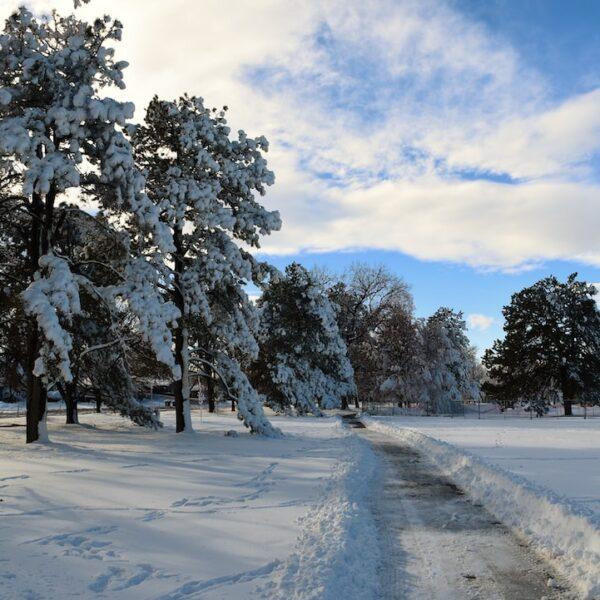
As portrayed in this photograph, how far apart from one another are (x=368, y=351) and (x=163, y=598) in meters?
51.6

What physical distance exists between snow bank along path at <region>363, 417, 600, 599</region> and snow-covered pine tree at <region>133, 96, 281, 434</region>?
35.2 ft

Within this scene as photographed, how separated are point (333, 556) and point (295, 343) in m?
36.6

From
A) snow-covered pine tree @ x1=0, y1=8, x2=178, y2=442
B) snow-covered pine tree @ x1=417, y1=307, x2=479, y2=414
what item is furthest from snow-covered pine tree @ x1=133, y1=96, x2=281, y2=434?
snow-covered pine tree @ x1=417, y1=307, x2=479, y2=414

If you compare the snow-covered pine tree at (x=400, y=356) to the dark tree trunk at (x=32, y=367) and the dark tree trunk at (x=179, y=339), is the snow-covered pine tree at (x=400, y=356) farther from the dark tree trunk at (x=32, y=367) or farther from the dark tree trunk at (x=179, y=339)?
the dark tree trunk at (x=32, y=367)

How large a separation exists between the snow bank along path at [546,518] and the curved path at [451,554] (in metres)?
0.20

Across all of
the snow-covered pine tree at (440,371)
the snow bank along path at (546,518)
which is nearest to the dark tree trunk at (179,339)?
the snow bank along path at (546,518)

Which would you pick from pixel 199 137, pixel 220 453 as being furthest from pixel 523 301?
pixel 220 453

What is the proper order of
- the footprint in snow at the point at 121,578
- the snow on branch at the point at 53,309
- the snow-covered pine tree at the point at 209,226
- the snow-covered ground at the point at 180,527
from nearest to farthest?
the footprint in snow at the point at 121,578
the snow-covered ground at the point at 180,527
the snow on branch at the point at 53,309
the snow-covered pine tree at the point at 209,226

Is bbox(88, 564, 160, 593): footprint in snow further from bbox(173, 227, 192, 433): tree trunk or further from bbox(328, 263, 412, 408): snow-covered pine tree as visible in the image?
bbox(328, 263, 412, 408): snow-covered pine tree

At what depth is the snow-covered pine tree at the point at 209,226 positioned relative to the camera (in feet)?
64.8

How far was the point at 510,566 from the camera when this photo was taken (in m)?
5.98

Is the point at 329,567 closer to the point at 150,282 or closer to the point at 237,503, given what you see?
the point at 237,503

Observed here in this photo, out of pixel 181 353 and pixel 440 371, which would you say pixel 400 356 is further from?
pixel 181 353

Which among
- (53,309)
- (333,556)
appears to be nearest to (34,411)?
(53,309)
